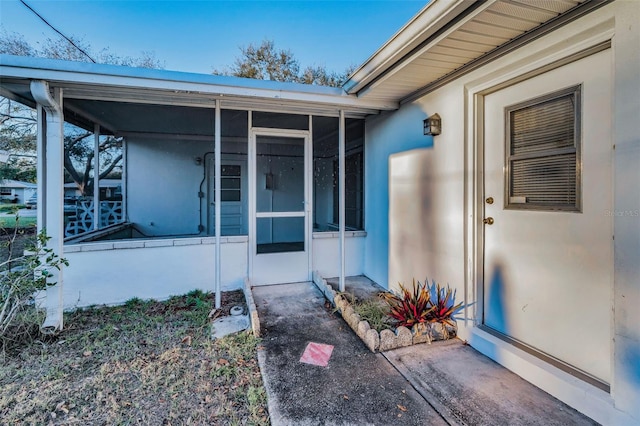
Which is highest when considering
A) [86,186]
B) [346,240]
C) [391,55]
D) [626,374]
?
[391,55]

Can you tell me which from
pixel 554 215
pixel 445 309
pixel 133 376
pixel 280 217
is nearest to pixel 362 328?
pixel 445 309

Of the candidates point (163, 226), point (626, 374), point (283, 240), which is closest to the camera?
point (626, 374)

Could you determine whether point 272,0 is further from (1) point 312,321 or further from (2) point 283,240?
(1) point 312,321

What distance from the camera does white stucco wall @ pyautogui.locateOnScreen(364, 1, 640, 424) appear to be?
1.59m

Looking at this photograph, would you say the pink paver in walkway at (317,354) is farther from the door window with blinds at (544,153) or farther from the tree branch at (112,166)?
the tree branch at (112,166)

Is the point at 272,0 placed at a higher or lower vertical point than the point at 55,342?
higher

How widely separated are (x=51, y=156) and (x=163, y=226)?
353 centimetres

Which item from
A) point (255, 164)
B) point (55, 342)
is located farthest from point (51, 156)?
point (255, 164)

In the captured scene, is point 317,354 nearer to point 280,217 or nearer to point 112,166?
point 280,217

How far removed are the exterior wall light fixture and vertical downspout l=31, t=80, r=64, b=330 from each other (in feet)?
12.1

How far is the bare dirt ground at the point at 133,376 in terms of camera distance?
1876 mm

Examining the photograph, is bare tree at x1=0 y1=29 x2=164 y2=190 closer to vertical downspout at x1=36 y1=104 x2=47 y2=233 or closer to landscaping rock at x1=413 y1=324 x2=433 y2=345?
vertical downspout at x1=36 y1=104 x2=47 y2=233

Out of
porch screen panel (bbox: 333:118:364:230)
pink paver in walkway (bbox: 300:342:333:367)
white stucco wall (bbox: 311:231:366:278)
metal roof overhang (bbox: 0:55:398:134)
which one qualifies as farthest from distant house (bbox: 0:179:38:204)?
pink paver in walkway (bbox: 300:342:333:367)

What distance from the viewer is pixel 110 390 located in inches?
83.0
